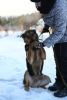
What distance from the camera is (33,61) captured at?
2.65 m

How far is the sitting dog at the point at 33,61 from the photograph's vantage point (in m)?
2.54

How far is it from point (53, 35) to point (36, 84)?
1.08 meters

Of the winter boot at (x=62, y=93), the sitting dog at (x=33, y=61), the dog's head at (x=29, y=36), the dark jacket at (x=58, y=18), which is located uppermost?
the dark jacket at (x=58, y=18)

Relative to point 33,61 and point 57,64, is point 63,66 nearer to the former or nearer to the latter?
point 57,64

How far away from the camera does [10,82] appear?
3127 millimetres

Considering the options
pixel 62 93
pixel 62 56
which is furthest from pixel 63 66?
pixel 62 93

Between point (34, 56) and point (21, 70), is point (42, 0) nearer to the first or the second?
point (34, 56)

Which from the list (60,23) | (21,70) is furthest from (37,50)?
(21,70)

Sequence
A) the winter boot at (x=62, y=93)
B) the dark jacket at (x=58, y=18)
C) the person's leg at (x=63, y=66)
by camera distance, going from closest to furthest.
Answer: the dark jacket at (x=58, y=18) → the person's leg at (x=63, y=66) → the winter boot at (x=62, y=93)

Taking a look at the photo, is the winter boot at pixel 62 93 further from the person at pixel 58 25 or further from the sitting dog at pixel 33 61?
the sitting dog at pixel 33 61

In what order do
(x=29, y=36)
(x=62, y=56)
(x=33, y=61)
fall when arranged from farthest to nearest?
(x=33, y=61) → (x=29, y=36) → (x=62, y=56)

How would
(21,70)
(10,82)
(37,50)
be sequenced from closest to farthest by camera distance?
(37,50) < (10,82) < (21,70)

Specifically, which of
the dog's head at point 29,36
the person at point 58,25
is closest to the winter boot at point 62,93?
the person at point 58,25

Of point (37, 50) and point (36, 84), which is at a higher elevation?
point (37, 50)
